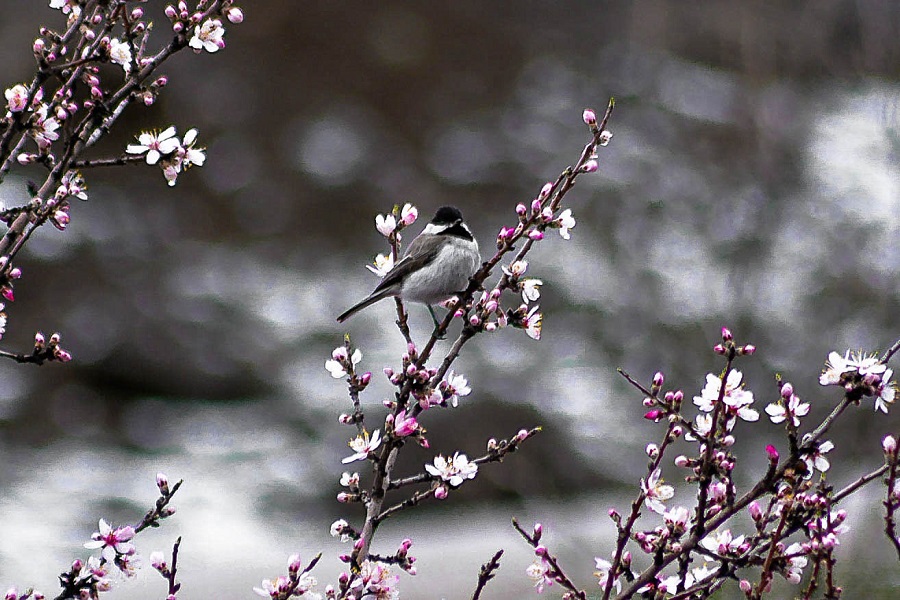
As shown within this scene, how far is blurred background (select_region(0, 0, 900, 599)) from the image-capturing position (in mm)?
7672

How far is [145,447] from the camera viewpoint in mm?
9805

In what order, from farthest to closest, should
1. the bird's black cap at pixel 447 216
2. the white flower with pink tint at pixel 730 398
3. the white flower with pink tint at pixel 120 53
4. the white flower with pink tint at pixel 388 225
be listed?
the bird's black cap at pixel 447 216
the white flower with pink tint at pixel 388 225
the white flower with pink tint at pixel 120 53
the white flower with pink tint at pixel 730 398

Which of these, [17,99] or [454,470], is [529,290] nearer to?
[454,470]

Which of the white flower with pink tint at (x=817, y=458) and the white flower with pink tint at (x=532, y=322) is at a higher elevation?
the white flower with pink tint at (x=532, y=322)

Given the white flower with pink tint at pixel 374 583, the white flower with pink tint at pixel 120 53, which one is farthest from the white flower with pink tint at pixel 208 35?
the white flower with pink tint at pixel 374 583

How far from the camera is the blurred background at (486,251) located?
767 centimetres

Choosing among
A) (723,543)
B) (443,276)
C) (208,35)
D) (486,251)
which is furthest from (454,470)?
(486,251)

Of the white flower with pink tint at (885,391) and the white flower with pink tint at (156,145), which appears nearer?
the white flower with pink tint at (885,391)

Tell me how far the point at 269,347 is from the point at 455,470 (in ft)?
31.2

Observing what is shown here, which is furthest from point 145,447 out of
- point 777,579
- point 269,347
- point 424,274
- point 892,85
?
point 892,85

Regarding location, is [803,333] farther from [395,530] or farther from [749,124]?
[395,530]

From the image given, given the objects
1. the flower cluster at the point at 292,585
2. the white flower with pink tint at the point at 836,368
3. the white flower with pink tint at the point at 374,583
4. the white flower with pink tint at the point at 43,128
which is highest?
the white flower with pink tint at the point at 43,128

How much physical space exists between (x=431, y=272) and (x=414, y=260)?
0.28 ft

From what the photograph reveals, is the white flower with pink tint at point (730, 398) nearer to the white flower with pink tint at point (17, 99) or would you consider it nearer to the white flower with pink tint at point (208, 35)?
the white flower with pink tint at point (208, 35)
